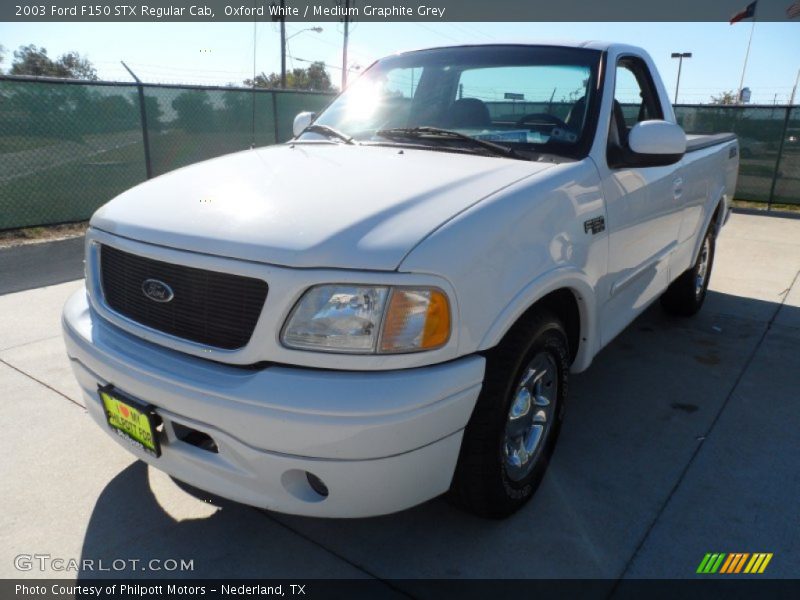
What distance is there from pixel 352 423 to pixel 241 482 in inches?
18.4

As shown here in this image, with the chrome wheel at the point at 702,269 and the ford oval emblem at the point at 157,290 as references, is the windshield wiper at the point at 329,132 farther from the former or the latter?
the chrome wheel at the point at 702,269

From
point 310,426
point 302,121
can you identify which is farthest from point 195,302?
point 302,121

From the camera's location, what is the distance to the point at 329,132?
3.24 metres

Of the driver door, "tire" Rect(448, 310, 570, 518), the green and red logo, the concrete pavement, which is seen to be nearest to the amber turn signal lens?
"tire" Rect(448, 310, 570, 518)

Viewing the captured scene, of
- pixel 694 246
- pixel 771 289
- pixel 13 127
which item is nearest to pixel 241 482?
pixel 694 246

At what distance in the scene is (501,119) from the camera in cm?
306

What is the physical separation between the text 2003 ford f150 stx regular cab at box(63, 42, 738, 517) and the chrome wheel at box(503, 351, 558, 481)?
1cm

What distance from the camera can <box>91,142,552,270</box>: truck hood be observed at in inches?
72.5

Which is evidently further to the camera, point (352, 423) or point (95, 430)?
point (95, 430)

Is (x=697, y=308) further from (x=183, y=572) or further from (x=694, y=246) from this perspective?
(x=183, y=572)

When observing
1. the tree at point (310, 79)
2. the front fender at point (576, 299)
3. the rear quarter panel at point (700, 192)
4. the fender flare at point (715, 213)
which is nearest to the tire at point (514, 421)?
the front fender at point (576, 299)

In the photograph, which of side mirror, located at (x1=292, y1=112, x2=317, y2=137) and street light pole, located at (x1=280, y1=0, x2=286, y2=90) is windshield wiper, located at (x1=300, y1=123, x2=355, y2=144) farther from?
street light pole, located at (x1=280, y1=0, x2=286, y2=90)

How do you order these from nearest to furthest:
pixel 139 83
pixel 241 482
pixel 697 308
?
1. pixel 241 482
2. pixel 697 308
3. pixel 139 83

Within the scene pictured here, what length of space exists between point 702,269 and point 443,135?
10.2ft
